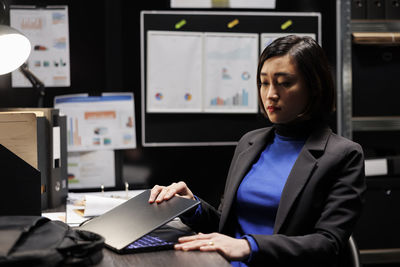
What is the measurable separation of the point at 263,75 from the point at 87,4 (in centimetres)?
112

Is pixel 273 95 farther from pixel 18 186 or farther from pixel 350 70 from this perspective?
pixel 350 70

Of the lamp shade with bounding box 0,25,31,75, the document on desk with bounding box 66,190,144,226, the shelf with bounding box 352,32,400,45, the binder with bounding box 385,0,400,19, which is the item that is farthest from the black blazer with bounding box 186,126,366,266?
the binder with bounding box 385,0,400,19

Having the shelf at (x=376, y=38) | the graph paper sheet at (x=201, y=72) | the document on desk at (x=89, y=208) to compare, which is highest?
the shelf at (x=376, y=38)

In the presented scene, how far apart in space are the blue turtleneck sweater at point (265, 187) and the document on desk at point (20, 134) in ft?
2.27

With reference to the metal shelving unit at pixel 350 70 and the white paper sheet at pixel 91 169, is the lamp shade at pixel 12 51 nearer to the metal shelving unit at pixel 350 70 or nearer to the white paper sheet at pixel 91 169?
the white paper sheet at pixel 91 169

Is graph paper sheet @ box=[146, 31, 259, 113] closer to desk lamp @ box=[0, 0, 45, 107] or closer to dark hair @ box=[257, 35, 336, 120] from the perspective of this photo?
desk lamp @ box=[0, 0, 45, 107]

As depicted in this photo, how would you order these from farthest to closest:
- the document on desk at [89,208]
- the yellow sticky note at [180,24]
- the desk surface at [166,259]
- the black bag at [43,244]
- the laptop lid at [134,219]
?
the yellow sticky note at [180,24] < the document on desk at [89,208] < the laptop lid at [134,219] < the desk surface at [166,259] < the black bag at [43,244]

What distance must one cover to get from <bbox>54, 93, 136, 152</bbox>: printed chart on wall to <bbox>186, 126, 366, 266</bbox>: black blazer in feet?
3.06

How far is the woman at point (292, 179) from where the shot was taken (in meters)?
1.22

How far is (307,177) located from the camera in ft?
4.34

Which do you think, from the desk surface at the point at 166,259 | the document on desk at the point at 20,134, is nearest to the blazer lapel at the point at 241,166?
the desk surface at the point at 166,259

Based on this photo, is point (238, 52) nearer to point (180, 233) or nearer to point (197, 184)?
point (197, 184)

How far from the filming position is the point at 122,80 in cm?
228

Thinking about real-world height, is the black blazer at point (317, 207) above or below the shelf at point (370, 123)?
below
